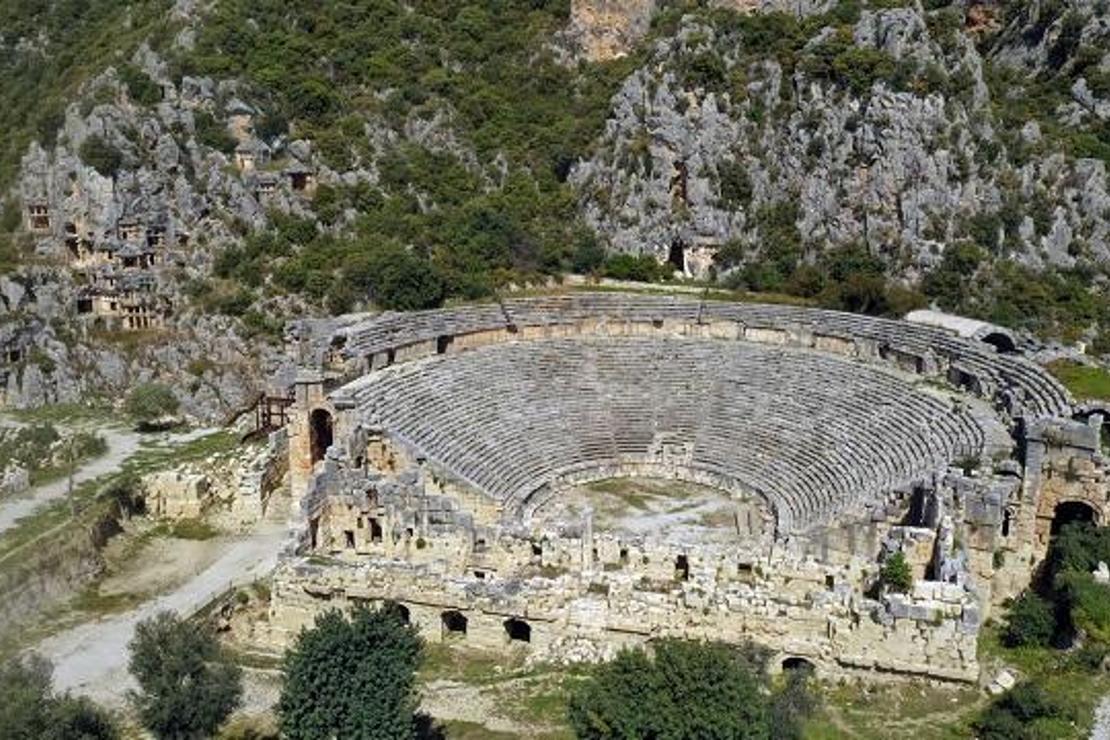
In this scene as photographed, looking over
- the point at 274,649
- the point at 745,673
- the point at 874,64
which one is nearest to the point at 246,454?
the point at 274,649

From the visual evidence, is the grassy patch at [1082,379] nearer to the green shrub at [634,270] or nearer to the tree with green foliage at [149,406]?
the green shrub at [634,270]

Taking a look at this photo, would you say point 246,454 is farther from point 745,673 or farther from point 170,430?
point 745,673

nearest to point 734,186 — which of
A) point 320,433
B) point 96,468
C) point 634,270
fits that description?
point 634,270

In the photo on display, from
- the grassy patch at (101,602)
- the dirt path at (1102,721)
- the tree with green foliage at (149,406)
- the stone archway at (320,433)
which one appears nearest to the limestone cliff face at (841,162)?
the stone archway at (320,433)

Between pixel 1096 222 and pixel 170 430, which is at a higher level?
pixel 1096 222

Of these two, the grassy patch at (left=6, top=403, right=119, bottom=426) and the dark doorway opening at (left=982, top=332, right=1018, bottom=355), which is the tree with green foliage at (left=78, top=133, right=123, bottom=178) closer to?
the grassy patch at (left=6, top=403, right=119, bottom=426)

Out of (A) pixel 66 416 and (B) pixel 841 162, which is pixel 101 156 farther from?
(B) pixel 841 162

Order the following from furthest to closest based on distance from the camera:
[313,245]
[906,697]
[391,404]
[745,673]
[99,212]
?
[99,212] → [313,245] → [391,404] → [906,697] → [745,673]
